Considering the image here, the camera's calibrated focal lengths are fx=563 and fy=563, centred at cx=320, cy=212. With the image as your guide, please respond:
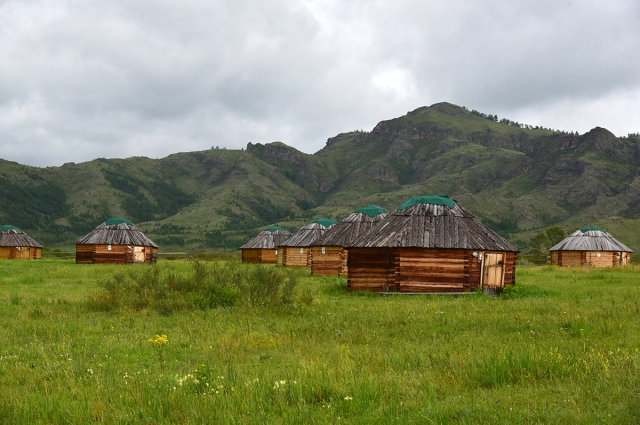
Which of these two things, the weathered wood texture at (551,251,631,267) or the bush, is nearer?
the bush

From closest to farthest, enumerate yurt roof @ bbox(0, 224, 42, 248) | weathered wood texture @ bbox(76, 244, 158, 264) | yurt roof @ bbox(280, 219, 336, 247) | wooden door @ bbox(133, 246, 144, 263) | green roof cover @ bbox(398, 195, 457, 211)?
green roof cover @ bbox(398, 195, 457, 211), yurt roof @ bbox(280, 219, 336, 247), weathered wood texture @ bbox(76, 244, 158, 264), wooden door @ bbox(133, 246, 144, 263), yurt roof @ bbox(0, 224, 42, 248)

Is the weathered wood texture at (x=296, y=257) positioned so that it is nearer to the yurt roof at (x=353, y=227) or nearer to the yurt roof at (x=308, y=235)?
the yurt roof at (x=308, y=235)

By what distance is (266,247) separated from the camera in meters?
63.5

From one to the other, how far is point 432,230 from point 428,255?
121cm

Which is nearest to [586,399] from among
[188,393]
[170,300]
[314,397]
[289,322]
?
[314,397]

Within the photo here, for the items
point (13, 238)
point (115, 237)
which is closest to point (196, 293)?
point (115, 237)

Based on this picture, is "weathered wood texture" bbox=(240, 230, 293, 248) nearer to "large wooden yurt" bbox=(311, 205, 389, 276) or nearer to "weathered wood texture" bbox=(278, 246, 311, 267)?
"weathered wood texture" bbox=(278, 246, 311, 267)

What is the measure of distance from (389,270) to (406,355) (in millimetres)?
15162

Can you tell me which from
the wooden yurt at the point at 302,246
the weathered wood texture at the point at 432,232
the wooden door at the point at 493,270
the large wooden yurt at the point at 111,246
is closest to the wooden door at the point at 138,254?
the large wooden yurt at the point at 111,246

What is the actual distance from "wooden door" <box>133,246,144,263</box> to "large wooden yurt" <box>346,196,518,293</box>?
35616mm

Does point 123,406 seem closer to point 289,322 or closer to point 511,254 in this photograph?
point 289,322

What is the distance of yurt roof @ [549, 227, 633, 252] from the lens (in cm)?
5653

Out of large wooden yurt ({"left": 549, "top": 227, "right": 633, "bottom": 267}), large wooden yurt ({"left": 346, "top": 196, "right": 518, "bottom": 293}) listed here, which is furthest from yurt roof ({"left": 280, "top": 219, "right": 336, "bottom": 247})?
large wooden yurt ({"left": 549, "top": 227, "right": 633, "bottom": 267})

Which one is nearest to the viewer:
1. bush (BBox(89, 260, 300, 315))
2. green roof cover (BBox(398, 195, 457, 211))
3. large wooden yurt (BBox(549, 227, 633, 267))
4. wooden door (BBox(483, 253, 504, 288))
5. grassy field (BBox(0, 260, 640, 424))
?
grassy field (BBox(0, 260, 640, 424))
